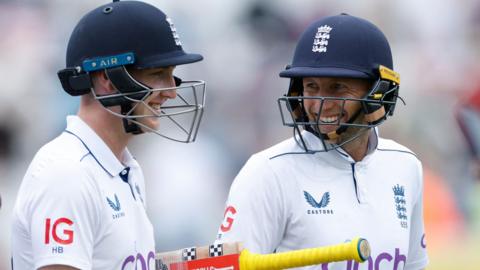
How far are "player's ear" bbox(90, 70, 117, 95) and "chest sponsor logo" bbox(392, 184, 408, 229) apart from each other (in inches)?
44.7

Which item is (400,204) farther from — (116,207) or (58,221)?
(58,221)

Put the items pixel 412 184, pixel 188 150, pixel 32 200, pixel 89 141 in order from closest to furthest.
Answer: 1. pixel 32 200
2. pixel 89 141
3. pixel 412 184
4. pixel 188 150

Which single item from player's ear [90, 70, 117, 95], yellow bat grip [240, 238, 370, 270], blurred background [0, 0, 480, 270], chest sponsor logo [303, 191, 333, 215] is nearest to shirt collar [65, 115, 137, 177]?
player's ear [90, 70, 117, 95]

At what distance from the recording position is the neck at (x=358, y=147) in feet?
13.6

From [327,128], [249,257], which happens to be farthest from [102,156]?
[327,128]

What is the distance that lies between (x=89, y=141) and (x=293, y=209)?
0.78 m

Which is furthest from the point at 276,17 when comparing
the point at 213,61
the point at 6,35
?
the point at 6,35

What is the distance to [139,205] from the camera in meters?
3.67

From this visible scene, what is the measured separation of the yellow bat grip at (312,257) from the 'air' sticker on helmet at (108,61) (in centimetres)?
70

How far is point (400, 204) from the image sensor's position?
4.16 m

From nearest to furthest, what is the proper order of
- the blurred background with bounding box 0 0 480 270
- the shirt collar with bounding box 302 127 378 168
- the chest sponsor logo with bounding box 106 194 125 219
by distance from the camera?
1. the chest sponsor logo with bounding box 106 194 125 219
2. the shirt collar with bounding box 302 127 378 168
3. the blurred background with bounding box 0 0 480 270

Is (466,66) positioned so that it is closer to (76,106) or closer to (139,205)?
(76,106)

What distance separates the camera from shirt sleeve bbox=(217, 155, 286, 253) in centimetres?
390

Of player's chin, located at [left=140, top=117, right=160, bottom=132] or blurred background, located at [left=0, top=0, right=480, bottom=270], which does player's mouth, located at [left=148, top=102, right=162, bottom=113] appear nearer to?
player's chin, located at [left=140, top=117, right=160, bottom=132]
